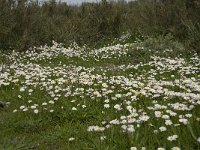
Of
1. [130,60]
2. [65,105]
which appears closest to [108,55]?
[130,60]

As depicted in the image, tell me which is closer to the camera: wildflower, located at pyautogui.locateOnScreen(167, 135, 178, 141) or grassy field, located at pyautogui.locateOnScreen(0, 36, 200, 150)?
wildflower, located at pyautogui.locateOnScreen(167, 135, 178, 141)

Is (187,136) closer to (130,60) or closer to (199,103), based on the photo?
(199,103)

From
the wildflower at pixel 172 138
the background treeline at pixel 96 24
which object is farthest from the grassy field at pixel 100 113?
the background treeline at pixel 96 24

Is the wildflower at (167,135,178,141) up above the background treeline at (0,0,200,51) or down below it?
Result: below

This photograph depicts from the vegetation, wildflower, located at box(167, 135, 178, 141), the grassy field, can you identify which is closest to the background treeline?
the vegetation

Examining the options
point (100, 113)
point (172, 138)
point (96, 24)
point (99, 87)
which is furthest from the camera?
point (96, 24)

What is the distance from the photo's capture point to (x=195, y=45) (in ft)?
36.6

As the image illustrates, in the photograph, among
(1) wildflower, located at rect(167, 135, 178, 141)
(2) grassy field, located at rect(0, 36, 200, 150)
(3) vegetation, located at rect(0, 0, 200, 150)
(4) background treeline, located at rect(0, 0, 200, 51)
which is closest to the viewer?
(1) wildflower, located at rect(167, 135, 178, 141)

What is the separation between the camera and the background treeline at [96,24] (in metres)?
13.3

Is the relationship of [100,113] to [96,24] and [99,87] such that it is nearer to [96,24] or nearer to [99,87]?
[99,87]

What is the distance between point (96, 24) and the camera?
18672mm

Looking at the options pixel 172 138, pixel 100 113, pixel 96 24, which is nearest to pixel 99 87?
pixel 100 113

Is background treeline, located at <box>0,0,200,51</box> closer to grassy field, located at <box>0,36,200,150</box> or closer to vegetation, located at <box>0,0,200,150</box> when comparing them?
vegetation, located at <box>0,0,200,150</box>

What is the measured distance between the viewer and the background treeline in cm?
1329
